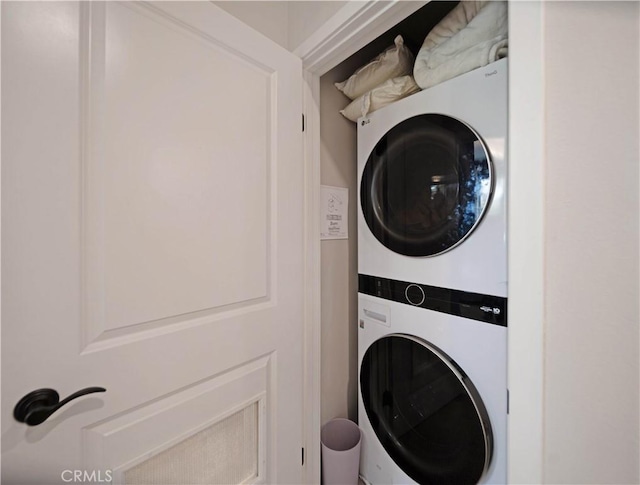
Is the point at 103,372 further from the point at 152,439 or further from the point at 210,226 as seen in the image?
the point at 210,226

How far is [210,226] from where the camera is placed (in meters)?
0.80

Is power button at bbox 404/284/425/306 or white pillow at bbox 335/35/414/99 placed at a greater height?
white pillow at bbox 335/35/414/99

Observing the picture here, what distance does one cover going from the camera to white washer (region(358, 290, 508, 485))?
2.80 ft

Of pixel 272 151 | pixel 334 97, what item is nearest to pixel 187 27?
pixel 272 151

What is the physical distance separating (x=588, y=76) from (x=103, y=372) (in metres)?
1.25

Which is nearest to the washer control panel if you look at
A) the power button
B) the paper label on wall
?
the power button

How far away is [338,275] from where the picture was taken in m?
1.41

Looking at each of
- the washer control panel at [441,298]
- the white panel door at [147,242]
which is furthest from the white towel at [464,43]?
the washer control panel at [441,298]

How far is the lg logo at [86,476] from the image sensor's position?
1.88ft

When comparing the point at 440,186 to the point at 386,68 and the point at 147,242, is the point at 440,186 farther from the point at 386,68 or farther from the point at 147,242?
the point at 147,242

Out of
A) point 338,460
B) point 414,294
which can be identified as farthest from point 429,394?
point 338,460

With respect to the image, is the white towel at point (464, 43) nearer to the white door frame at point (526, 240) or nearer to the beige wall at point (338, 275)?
the white door frame at point (526, 240)

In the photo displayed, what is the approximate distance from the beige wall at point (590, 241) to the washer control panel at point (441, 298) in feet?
0.88

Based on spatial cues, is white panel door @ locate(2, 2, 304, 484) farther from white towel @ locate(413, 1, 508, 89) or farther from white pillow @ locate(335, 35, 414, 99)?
white towel @ locate(413, 1, 508, 89)
